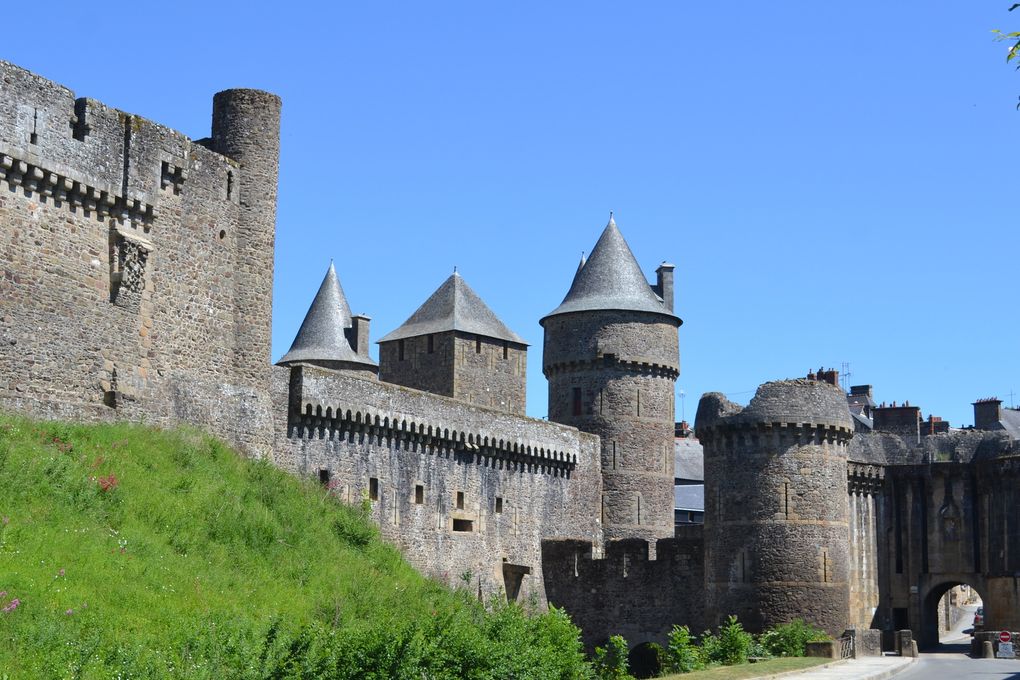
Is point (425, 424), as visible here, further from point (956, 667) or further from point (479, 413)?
point (956, 667)

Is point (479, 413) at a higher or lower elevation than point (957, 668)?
higher

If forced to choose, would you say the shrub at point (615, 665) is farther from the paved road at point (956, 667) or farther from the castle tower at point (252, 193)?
the castle tower at point (252, 193)

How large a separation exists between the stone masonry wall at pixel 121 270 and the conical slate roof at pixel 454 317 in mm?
13133

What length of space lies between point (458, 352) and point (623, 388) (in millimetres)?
5032

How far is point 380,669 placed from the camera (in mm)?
19562

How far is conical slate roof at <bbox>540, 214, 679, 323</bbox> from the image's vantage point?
4141cm

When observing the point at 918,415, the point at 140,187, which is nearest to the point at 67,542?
the point at 140,187

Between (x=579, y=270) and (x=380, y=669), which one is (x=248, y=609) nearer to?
(x=380, y=669)

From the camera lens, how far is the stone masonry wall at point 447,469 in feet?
106

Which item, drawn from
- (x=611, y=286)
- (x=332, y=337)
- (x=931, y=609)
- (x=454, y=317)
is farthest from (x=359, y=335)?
(x=931, y=609)

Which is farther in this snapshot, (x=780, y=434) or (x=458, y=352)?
(x=458, y=352)

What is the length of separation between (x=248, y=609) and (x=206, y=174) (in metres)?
9.92

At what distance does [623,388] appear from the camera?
4094 cm

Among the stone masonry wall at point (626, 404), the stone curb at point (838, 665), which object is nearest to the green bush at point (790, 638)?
the stone curb at point (838, 665)
